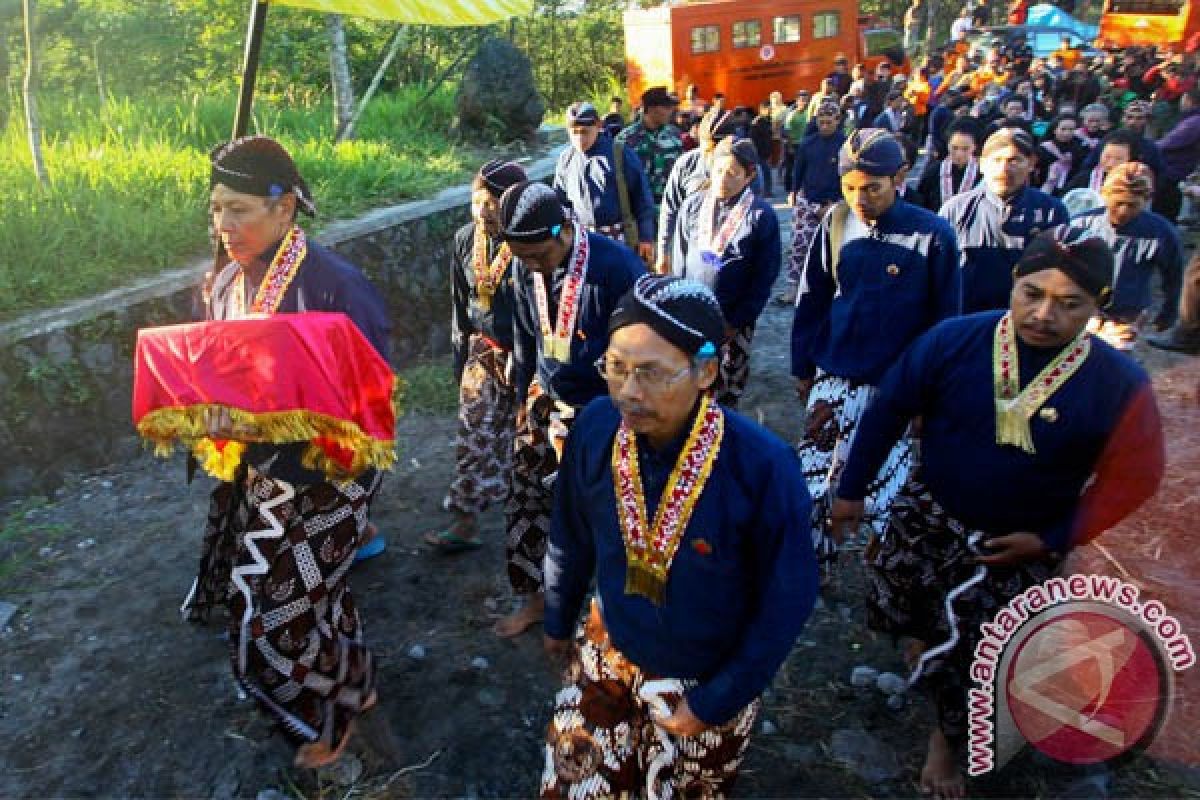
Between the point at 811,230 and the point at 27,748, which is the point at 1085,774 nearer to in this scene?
the point at 27,748

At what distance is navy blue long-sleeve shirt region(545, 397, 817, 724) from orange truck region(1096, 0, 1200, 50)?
23.9m

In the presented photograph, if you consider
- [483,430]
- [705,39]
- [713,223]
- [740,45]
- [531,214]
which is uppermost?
[705,39]

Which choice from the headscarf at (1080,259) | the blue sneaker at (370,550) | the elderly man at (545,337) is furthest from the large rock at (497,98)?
the headscarf at (1080,259)

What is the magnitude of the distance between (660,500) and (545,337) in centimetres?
166

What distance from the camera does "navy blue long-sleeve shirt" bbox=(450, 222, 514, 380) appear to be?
445 cm

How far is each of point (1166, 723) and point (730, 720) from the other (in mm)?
2262

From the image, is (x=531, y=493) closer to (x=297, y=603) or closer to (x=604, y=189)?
(x=297, y=603)

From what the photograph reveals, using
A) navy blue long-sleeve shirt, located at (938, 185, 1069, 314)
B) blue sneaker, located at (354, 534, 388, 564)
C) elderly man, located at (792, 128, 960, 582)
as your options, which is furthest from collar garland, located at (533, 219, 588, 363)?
navy blue long-sleeve shirt, located at (938, 185, 1069, 314)

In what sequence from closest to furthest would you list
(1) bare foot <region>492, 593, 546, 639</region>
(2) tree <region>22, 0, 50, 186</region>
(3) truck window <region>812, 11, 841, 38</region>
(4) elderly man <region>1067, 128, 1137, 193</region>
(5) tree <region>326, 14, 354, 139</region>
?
(1) bare foot <region>492, 593, 546, 639</region>, (2) tree <region>22, 0, 50, 186</region>, (4) elderly man <region>1067, 128, 1137, 193</region>, (5) tree <region>326, 14, 354, 139</region>, (3) truck window <region>812, 11, 841, 38</region>

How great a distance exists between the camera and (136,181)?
717 cm

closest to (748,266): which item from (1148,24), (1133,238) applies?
(1133,238)

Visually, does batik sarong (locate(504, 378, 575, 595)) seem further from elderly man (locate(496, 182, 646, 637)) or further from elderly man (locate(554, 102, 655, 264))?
elderly man (locate(554, 102, 655, 264))

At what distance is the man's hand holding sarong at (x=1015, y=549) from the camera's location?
2.88 m

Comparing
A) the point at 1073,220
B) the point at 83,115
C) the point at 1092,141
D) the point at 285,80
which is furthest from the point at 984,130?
the point at 285,80
